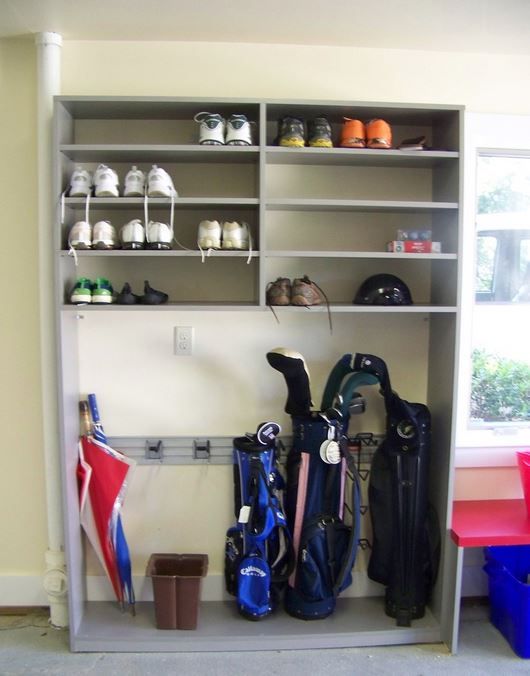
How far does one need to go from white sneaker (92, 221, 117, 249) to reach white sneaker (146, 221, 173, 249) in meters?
0.14

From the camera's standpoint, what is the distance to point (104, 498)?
212 centimetres

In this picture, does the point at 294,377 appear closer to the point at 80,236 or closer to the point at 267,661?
the point at 80,236

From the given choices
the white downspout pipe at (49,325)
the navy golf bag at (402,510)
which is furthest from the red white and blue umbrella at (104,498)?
the navy golf bag at (402,510)

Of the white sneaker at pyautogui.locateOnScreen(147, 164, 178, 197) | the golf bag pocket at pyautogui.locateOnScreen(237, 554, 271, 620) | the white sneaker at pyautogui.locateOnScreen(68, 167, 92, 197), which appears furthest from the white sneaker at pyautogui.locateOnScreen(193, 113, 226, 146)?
the golf bag pocket at pyautogui.locateOnScreen(237, 554, 271, 620)

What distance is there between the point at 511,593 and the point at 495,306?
1.19 meters

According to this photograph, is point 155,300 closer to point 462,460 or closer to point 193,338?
point 193,338

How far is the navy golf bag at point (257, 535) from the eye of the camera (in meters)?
2.01

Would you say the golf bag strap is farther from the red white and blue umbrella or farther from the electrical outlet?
the red white and blue umbrella

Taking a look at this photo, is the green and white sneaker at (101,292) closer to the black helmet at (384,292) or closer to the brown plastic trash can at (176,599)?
the black helmet at (384,292)

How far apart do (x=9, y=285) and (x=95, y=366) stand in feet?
1.58

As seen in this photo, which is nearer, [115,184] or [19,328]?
[115,184]

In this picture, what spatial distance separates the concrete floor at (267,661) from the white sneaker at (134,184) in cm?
175

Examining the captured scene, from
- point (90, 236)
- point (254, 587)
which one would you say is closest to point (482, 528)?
point (254, 587)

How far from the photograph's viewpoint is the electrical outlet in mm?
2195
